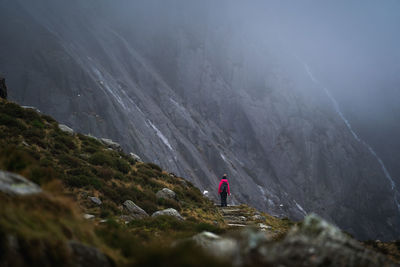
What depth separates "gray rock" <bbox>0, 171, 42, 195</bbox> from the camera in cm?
512

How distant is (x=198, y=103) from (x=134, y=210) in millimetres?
56760

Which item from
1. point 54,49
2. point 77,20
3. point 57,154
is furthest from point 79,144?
point 77,20

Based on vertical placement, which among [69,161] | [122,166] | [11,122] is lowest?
[69,161]

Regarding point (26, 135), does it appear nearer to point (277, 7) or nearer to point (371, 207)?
point (371, 207)

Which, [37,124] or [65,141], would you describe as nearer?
[37,124]

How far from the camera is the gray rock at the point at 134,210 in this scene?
41.3 ft

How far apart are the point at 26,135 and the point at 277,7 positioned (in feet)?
308

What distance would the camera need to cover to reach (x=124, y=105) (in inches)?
1807

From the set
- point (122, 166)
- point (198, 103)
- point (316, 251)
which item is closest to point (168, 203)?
point (122, 166)

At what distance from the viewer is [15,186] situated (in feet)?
17.6

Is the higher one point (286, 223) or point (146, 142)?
point (146, 142)

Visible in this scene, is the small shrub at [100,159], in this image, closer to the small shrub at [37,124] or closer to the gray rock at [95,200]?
the small shrub at [37,124]

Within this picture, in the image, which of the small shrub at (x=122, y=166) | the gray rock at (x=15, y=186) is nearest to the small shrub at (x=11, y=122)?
the small shrub at (x=122, y=166)

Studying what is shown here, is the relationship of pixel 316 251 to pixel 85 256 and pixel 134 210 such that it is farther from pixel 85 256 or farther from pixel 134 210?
pixel 134 210
